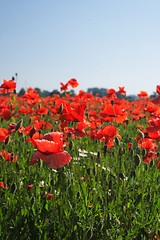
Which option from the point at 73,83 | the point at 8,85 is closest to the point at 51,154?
the point at 8,85

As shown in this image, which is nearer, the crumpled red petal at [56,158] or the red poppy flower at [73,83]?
the crumpled red petal at [56,158]

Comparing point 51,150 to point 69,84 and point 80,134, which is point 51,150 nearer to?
point 80,134

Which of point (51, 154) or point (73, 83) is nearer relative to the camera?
point (51, 154)

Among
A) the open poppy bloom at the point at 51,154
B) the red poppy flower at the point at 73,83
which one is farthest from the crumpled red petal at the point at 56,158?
the red poppy flower at the point at 73,83

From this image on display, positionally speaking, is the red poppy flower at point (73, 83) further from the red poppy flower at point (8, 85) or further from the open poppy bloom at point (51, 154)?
the open poppy bloom at point (51, 154)

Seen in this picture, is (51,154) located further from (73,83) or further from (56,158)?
(73,83)

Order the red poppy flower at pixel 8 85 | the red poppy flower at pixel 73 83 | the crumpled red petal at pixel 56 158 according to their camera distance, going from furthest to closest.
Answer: the red poppy flower at pixel 73 83
the red poppy flower at pixel 8 85
the crumpled red petal at pixel 56 158

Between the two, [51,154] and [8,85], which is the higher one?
[8,85]

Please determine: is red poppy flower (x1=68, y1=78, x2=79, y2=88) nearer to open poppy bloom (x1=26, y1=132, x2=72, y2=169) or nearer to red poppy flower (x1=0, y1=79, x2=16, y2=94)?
red poppy flower (x1=0, y1=79, x2=16, y2=94)

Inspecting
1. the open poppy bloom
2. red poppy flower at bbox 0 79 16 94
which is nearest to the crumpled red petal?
the open poppy bloom

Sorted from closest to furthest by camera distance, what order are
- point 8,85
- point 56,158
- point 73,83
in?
point 56,158 → point 8,85 → point 73,83

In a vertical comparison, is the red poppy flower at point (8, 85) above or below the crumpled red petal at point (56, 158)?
above

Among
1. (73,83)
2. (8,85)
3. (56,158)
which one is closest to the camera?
(56,158)

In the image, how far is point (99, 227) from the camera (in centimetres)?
179
